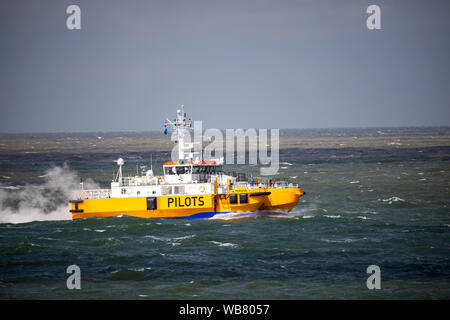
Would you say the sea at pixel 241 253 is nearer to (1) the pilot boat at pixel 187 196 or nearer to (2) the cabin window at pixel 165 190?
(1) the pilot boat at pixel 187 196

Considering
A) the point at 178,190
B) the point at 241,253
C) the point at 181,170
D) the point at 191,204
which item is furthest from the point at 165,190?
the point at 241,253

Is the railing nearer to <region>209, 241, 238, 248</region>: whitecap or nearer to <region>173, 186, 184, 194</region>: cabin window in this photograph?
<region>173, 186, 184, 194</region>: cabin window

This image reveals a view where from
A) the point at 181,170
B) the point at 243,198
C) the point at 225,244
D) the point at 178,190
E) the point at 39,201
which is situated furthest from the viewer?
the point at 39,201

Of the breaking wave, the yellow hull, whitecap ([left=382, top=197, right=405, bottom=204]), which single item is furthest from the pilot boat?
whitecap ([left=382, top=197, right=405, bottom=204])

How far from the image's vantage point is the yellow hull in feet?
155

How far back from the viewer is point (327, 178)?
85.0m

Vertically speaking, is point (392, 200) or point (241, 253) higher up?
point (392, 200)

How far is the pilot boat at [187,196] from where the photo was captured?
155 ft

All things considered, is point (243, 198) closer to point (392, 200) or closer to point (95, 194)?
point (95, 194)

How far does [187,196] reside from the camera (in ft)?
155

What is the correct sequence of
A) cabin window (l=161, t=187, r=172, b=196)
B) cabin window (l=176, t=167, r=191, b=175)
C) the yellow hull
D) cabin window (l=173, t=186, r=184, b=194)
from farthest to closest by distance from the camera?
1. cabin window (l=176, t=167, r=191, b=175)
2. cabin window (l=161, t=187, r=172, b=196)
3. cabin window (l=173, t=186, r=184, b=194)
4. the yellow hull

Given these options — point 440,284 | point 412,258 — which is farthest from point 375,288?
point 412,258

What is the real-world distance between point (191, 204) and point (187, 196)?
71 cm

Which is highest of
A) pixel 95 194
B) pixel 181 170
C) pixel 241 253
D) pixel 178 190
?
pixel 181 170
